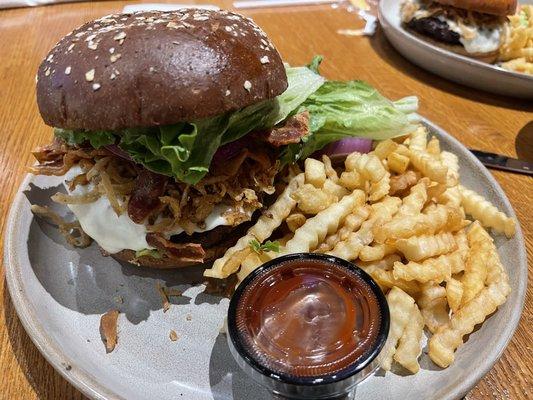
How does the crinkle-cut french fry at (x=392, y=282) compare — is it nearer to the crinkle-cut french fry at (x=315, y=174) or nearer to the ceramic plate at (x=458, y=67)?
the crinkle-cut french fry at (x=315, y=174)

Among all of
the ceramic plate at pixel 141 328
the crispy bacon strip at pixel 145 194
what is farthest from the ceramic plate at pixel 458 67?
the crispy bacon strip at pixel 145 194

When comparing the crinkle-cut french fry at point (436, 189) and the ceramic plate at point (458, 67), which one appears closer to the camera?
the crinkle-cut french fry at point (436, 189)

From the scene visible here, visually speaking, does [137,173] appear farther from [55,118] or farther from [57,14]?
[57,14]

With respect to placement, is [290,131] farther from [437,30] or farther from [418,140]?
[437,30]

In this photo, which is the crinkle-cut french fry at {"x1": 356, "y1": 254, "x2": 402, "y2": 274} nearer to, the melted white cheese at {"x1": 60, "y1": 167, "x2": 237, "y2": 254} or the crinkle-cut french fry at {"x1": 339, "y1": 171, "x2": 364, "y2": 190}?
the crinkle-cut french fry at {"x1": 339, "y1": 171, "x2": 364, "y2": 190}

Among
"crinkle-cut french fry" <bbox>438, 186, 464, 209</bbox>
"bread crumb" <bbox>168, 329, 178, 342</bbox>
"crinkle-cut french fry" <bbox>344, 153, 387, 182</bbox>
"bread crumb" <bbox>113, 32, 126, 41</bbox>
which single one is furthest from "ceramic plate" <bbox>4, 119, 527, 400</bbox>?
"bread crumb" <bbox>113, 32, 126, 41</bbox>

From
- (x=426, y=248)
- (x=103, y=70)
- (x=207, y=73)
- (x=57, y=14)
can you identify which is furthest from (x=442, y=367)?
(x=57, y=14)
